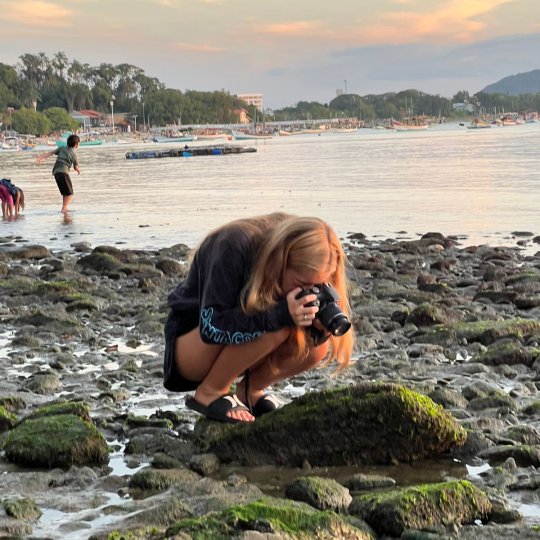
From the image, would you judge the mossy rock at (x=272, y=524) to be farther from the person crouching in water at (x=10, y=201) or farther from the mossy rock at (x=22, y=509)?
the person crouching in water at (x=10, y=201)

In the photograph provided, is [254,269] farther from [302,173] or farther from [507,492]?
[302,173]

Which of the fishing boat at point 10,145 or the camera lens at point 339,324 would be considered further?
the fishing boat at point 10,145

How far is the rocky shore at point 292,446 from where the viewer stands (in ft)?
11.5

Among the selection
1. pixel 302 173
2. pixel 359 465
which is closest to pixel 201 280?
pixel 359 465

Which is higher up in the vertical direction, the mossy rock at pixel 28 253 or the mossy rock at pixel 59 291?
the mossy rock at pixel 59 291

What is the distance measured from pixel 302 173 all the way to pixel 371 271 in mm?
27327

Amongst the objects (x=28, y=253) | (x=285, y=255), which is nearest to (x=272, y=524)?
(x=285, y=255)

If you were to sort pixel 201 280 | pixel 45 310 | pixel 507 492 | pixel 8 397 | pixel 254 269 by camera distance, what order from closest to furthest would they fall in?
1. pixel 507 492
2. pixel 254 269
3. pixel 201 280
4. pixel 8 397
5. pixel 45 310

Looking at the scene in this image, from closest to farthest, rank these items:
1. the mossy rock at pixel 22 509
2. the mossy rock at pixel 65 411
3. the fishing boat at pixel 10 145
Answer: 1. the mossy rock at pixel 22 509
2. the mossy rock at pixel 65 411
3. the fishing boat at pixel 10 145

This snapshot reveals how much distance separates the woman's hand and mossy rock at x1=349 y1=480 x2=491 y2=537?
890mm

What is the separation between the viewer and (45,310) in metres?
8.66

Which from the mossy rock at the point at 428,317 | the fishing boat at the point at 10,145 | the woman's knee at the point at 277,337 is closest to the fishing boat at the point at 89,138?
the fishing boat at the point at 10,145

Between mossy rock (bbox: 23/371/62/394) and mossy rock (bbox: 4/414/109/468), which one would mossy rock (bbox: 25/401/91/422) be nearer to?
mossy rock (bbox: 4/414/109/468)

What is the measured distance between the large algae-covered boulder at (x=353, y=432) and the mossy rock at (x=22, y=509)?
3.18 feet
